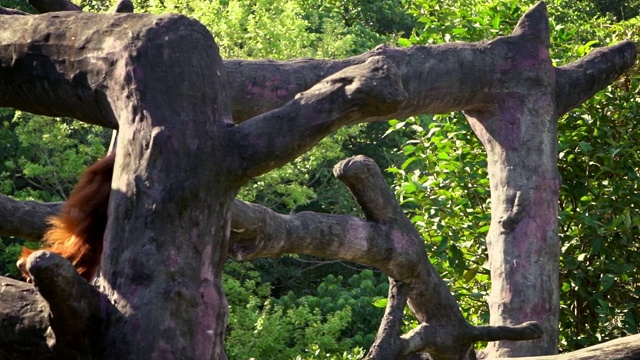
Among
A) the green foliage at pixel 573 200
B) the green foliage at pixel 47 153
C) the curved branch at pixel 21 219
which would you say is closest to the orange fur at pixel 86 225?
the curved branch at pixel 21 219

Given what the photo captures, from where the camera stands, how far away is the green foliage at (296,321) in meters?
13.8

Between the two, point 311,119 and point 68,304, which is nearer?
point 68,304

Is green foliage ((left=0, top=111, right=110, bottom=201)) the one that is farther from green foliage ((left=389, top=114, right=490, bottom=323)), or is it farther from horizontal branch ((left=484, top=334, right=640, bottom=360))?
horizontal branch ((left=484, top=334, right=640, bottom=360))

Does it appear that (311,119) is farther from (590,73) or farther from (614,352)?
(590,73)

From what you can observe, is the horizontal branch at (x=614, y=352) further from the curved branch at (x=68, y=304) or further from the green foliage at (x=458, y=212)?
the green foliage at (x=458, y=212)

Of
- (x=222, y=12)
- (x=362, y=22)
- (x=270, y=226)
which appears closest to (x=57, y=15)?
(x=270, y=226)

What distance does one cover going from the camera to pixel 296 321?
46.5 ft

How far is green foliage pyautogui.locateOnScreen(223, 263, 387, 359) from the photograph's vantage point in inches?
544

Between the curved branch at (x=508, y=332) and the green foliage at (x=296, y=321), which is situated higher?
the green foliage at (x=296, y=321)

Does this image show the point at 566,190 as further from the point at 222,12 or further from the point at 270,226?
the point at 222,12

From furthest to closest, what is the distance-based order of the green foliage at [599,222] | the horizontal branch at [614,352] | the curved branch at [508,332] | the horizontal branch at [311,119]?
the green foliage at [599,222], the curved branch at [508,332], the horizontal branch at [614,352], the horizontal branch at [311,119]

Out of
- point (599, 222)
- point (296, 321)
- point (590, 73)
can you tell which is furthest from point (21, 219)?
point (296, 321)

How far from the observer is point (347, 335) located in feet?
54.6

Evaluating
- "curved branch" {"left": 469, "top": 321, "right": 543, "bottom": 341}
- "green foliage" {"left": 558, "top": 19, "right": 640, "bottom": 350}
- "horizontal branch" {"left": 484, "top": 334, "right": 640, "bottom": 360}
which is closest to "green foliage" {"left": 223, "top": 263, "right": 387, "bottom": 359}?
"green foliage" {"left": 558, "top": 19, "right": 640, "bottom": 350}
